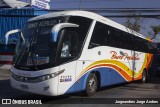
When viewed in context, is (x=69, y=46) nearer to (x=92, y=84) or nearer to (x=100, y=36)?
(x=92, y=84)

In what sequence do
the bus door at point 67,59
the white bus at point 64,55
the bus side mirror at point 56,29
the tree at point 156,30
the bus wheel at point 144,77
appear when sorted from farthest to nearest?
the tree at point 156,30 → the bus wheel at point 144,77 → the bus door at point 67,59 → the white bus at point 64,55 → the bus side mirror at point 56,29

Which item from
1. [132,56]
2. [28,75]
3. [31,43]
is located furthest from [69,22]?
[132,56]

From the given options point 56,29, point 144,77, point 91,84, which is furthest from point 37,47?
point 144,77

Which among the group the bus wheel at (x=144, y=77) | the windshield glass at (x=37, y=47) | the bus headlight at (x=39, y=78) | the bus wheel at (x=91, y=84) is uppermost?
the windshield glass at (x=37, y=47)

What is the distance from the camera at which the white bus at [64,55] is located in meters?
10.3

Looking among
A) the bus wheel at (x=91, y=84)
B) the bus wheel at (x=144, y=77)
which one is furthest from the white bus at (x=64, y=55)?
the bus wheel at (x=144, y=77)

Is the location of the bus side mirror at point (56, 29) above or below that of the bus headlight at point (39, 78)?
above

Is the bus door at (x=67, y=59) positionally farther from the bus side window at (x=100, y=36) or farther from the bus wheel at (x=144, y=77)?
the bus wheel at (x=144, y=77)

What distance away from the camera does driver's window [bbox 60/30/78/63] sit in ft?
34.8

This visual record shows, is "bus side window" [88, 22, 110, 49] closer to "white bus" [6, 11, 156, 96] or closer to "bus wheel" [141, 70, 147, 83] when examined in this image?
"white bus" [6, 11, 156, 96]

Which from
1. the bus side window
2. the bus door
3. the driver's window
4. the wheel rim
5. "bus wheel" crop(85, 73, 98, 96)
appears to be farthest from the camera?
the bus side window

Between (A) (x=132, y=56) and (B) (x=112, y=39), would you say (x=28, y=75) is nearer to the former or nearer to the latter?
(B) (x=112, y=39)

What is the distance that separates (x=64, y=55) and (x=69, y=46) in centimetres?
42

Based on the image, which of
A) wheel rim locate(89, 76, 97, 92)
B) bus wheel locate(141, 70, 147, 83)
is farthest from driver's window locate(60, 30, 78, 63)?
bus wheel locate(141, 70, 147, 83)
